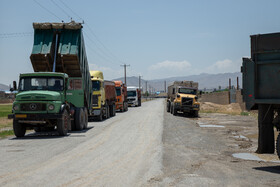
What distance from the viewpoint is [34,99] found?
1552 cm

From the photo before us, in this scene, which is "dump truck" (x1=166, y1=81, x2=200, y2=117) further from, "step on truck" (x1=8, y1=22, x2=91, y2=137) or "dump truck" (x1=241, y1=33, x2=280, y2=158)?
"dump truck" (x1=241, y1=33, x2=280, y2=158)

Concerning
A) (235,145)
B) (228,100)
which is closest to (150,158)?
(235,145)

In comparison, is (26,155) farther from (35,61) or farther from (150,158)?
(35,61)

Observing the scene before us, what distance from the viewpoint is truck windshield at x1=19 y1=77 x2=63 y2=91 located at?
1627 cm

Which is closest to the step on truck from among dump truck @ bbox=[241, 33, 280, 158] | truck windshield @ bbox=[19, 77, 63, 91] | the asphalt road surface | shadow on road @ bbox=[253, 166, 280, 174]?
truck windshield @ bbox=[19, 77, 63, 91]

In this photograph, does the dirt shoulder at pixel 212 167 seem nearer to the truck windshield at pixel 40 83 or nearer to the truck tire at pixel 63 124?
the truck tire at pixel 63 124

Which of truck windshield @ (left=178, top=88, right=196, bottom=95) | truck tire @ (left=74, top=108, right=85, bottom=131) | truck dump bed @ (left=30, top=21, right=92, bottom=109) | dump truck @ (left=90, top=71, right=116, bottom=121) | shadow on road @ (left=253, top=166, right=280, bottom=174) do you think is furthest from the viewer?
truck windshield @ (left=178, top=88, right=196, bottom=95)

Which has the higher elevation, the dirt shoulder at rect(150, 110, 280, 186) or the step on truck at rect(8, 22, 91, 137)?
the step on truck at rect(8, 22, 91, 137)

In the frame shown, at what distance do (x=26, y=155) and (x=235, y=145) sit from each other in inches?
287

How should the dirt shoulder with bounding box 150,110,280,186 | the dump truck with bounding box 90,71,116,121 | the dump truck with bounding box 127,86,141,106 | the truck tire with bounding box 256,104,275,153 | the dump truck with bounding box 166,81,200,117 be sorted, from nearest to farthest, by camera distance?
1. the dirt shoulder with bounding box 150,110,280,186
2. the truck tire with bounding box 256,104,275,153
3. the dump truck with bounding box 90,71,116,121
4. the dump truck with bounding box 166,81,200,117
5. the dump truck with bounding box 127,86,141,106


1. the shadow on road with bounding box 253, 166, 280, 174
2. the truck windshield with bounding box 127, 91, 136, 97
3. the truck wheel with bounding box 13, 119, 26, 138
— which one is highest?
the truck windshield with bounding box 127, 91, 136, 97

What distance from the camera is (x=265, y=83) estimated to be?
904cm

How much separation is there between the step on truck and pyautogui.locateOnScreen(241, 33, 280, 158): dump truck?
894cm

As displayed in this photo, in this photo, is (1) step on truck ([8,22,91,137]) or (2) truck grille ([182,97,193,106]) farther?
(2) truck grille ([182,97,193,106])
